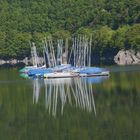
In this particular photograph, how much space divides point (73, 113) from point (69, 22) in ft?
Answer: 299

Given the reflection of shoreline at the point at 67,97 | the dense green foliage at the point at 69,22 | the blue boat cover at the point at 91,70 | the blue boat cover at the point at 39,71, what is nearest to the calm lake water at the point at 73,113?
the reflection of shoreline at the point at 67,97

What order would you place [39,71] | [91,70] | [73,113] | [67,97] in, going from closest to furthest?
[73,113] → [67,97] → [91,70] → [39,71]

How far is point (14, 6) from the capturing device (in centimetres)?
15188

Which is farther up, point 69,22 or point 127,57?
point 127,57

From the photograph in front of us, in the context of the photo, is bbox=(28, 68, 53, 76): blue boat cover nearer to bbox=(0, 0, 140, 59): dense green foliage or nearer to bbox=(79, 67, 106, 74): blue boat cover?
bbox=(79, 67, 106, 74): blue boat cover

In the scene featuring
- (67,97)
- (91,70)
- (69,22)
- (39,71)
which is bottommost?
(69,22)

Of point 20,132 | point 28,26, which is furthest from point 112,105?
point 28,26

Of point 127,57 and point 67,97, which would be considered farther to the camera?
point 127,57

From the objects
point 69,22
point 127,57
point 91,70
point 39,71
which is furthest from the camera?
point 69,22

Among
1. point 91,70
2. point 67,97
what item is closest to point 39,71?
point 91,70

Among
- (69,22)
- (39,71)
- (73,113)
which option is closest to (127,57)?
(39,71)

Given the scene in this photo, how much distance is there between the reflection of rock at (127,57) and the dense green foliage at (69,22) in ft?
3.97

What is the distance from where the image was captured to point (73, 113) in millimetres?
39125

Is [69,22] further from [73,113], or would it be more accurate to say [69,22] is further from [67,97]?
[73,113]
